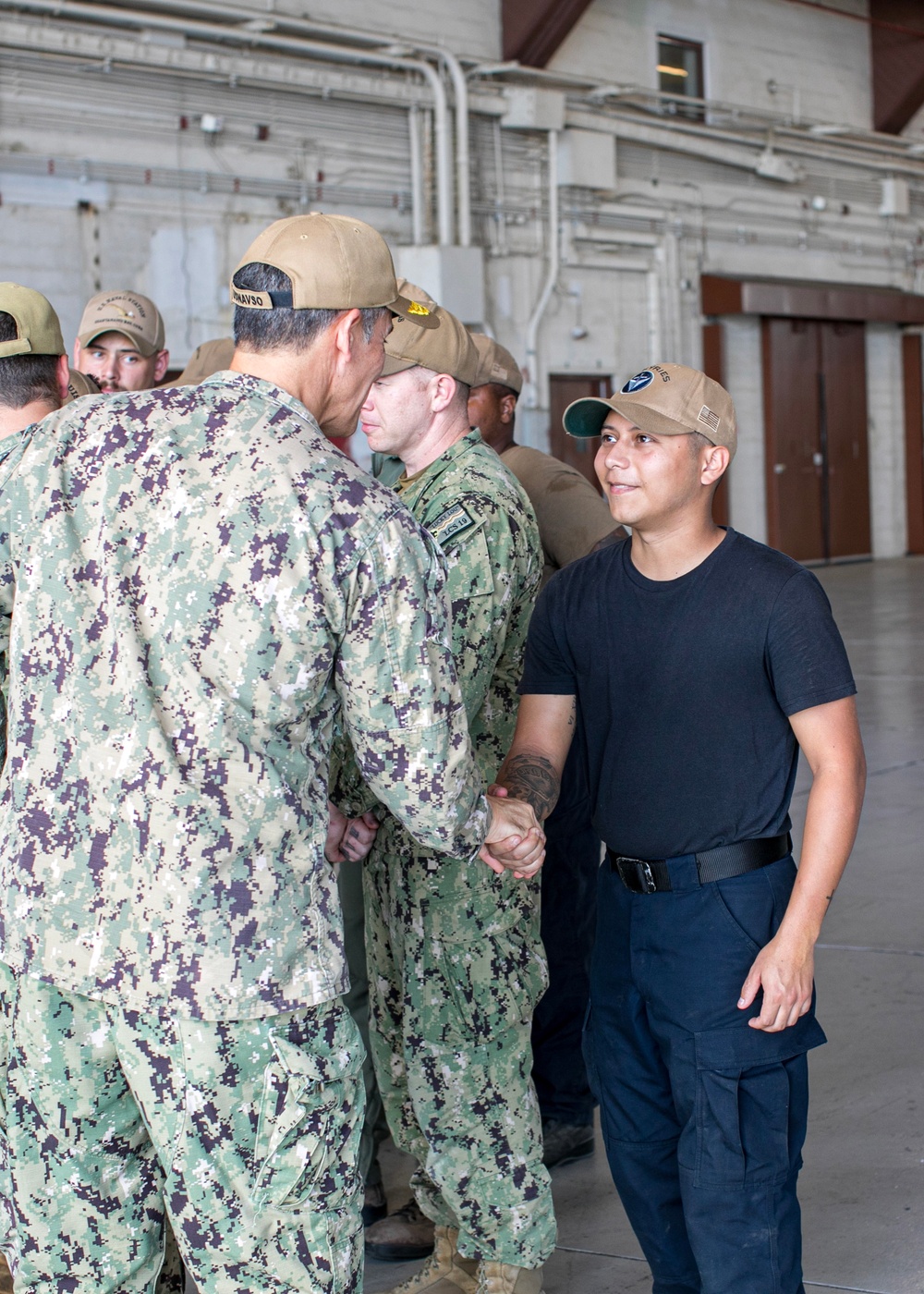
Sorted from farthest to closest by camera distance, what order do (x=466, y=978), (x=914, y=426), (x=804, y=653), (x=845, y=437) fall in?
(x=914, y=426)
(x=845, y=437)
(x=466, y=978)
(x=804, y=653)

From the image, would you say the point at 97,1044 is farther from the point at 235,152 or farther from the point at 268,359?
the point at 235,152

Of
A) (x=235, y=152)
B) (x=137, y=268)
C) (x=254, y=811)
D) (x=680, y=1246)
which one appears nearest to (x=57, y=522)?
(x=254, y=811)

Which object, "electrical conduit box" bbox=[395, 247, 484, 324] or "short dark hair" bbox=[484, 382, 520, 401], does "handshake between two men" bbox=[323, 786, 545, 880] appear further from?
"electrical conduit box" bbox=[395, 247, 484, 324]

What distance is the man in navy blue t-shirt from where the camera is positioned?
2168mm

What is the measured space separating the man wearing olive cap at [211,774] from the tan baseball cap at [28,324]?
0.71 m

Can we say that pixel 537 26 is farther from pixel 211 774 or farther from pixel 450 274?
pixel 211 774

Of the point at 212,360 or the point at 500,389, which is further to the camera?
the point at 212,360

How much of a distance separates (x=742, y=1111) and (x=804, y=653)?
0.69 metres

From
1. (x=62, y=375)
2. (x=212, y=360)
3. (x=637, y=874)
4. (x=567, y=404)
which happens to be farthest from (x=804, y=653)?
(x=567, y=404)

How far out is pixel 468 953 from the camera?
2660 millimetres

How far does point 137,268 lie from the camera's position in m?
12.3

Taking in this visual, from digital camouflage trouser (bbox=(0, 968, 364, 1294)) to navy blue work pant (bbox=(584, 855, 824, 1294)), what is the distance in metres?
0.57

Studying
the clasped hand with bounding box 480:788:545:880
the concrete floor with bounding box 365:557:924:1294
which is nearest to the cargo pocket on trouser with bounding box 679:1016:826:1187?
the clasped hand with bounding box 480:788:545:880

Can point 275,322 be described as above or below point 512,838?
above
